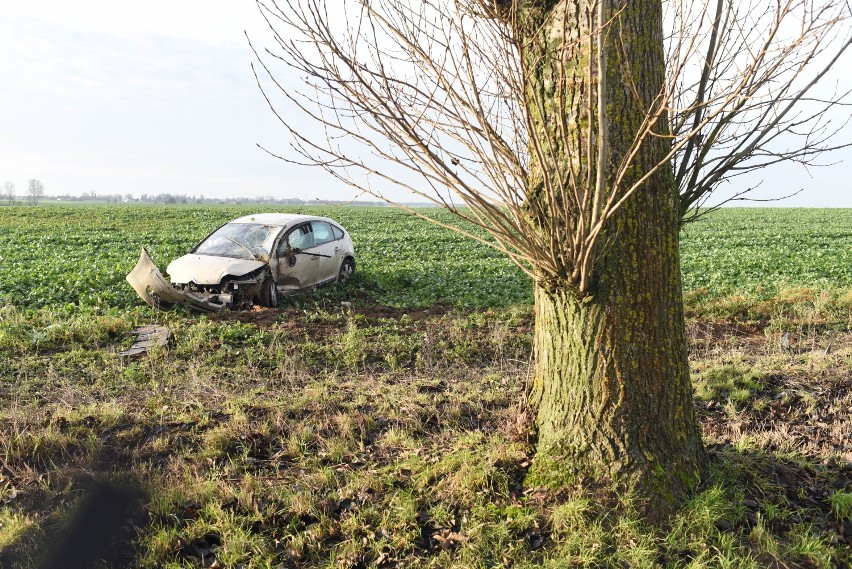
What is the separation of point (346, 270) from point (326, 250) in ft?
3.88

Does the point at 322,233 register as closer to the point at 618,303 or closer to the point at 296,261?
the point at 296,261

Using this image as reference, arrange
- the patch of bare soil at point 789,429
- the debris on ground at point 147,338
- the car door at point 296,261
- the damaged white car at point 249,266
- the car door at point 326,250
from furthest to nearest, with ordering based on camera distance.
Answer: the car door at point 326,250
the car door at point 296,261
the damaged white car at point 249,266
the debris on ground at point 147,338
the patch of bare soil at point 789,429

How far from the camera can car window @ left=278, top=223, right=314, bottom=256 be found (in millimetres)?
11557

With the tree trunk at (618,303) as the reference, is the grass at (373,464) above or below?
below

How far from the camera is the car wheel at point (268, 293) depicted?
10859 millimetres

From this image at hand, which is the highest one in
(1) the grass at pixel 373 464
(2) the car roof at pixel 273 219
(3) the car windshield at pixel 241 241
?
(2) the car roof at pixel 273 219

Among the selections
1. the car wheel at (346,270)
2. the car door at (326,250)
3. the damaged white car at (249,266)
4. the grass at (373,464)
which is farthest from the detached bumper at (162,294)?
the car wheel at (346,270)

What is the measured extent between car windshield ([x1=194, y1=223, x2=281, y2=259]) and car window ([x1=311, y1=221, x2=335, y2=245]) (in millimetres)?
1067

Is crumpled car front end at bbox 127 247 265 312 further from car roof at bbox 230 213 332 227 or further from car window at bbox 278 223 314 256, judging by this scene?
car roof at bbox 230 213 332 227

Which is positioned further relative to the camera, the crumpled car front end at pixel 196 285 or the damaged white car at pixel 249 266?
the damaged white car at pixel 249 266

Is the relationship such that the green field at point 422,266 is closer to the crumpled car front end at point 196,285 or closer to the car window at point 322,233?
the crumpled car front end at point 196,285

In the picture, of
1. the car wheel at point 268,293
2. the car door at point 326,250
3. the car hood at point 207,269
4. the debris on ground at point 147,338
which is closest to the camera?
the debris on ground at point 147,338

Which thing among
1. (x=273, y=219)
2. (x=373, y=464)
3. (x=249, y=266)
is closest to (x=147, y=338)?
(x=249, y=266)

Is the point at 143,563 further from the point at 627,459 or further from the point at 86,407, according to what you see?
the point at 627,459
